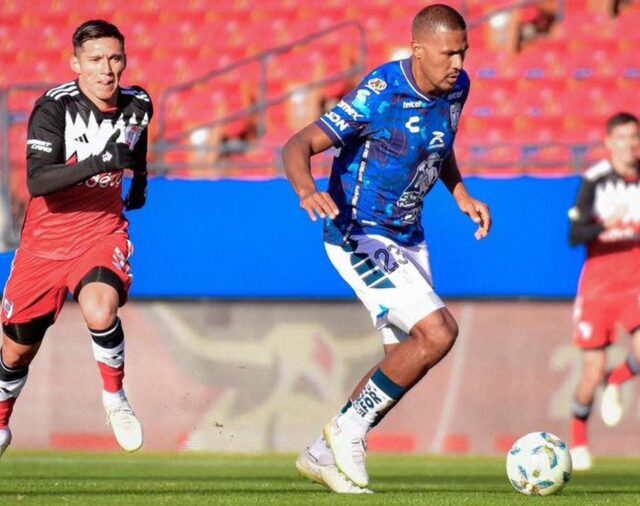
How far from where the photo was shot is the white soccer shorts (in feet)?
22.7

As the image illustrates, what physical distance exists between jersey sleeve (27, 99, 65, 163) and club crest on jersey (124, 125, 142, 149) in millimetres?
349

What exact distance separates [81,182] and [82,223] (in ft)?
0.97

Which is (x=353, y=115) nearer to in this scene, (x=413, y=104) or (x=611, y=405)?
(x=413, y=104)

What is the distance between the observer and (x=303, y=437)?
11.4 meters

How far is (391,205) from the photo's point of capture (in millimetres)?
7102

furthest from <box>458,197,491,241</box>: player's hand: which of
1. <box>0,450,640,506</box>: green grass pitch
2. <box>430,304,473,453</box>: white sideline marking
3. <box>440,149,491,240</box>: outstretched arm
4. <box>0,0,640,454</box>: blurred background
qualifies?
<box>430,304,473,453</box>: white sideline marking

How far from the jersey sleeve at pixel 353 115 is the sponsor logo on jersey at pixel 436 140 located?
331 millimetres

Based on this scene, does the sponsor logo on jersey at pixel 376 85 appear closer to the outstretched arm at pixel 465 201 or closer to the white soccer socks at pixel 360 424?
the outstretched arm at pixel 465 201

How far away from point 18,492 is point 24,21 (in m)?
10.8

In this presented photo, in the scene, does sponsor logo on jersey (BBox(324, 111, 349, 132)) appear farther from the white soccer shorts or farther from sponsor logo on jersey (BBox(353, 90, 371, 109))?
the white soccer shorts

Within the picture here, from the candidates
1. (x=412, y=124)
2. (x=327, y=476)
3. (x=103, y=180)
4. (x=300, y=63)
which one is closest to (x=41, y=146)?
(x=103, y=180)

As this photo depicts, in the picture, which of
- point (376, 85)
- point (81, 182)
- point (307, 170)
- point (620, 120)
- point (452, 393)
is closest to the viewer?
point (307, 170)

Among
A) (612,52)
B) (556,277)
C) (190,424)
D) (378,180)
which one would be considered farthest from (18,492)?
(612,52)

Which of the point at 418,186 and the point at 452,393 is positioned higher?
the point at 418,186
